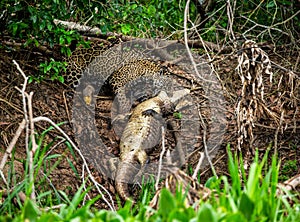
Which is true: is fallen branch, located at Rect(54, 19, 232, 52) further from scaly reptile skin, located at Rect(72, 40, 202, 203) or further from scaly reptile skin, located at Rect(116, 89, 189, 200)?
scaly reptile skin, located at Rect(116, 89, 189, 200)

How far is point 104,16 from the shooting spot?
4.68 m

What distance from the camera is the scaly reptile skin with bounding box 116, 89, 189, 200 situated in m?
4.73

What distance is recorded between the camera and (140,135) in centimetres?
523

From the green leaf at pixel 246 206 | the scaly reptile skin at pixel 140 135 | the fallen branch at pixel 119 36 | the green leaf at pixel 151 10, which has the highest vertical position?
the green leaf at pixel 151 10

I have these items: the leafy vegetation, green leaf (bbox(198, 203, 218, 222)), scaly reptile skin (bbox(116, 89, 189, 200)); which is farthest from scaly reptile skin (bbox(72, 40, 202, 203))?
green leaf (bbox(198, 203, 218, 222))

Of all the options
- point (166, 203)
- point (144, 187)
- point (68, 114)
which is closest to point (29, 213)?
point (166, 203)

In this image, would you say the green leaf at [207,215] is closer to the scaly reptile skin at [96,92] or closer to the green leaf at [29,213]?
the green leaf at [29,213]

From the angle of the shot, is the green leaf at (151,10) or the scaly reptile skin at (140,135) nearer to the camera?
the scaly reptile skin at (140,135)

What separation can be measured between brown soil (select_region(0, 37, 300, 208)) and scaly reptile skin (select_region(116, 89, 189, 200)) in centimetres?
22

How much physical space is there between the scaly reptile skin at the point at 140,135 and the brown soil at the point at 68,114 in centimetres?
22

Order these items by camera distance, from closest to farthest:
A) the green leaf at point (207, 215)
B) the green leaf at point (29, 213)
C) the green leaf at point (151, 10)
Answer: the green leaf at point (207, 215) < the green leaf at point (29, 213) < the green leaf at point (151, 10)

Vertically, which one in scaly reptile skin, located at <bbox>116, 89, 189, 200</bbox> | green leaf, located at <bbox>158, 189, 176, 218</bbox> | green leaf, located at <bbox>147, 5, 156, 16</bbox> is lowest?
scaly reptile skin, located at <bbox>116, 89, 189, 200</bbox>

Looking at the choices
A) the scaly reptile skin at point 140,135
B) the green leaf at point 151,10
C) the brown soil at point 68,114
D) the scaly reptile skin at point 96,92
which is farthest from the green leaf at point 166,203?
the green leaf at point 151,10

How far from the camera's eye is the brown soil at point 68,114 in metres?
4.71
